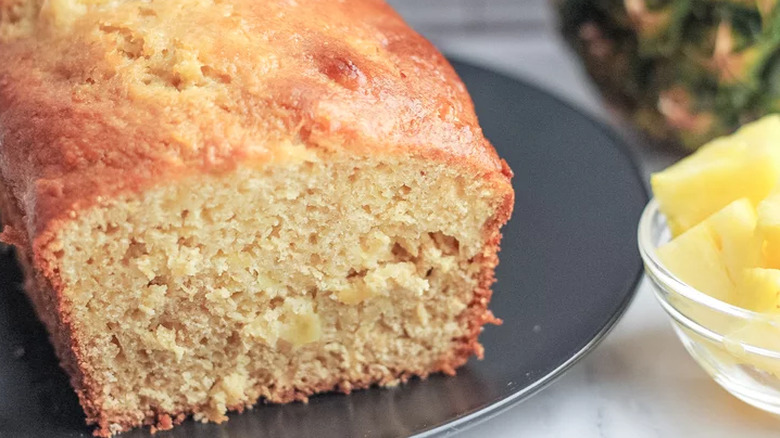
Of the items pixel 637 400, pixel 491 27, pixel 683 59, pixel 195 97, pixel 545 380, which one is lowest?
pixel 491 27

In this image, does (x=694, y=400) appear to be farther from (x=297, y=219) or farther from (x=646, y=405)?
(x=297, y=219)

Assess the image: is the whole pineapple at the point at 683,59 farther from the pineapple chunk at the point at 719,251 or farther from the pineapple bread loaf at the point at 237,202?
the pineapple bread loaf at the point at 237,202

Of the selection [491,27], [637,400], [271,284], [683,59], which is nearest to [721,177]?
[637,400]

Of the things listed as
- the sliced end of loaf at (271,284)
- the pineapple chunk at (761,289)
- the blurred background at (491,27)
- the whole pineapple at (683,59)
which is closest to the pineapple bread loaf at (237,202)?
the sliced end of loaf at (271,284)

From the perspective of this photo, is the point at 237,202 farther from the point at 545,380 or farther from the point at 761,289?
the point at 761,289

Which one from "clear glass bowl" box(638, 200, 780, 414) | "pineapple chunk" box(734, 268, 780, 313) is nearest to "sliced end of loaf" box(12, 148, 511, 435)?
"clear glass bowl" box(638, 200, 780, 414)

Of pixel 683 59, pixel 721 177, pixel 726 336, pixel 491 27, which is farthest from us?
pixel 491 27

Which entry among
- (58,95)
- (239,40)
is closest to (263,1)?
(239,40)
